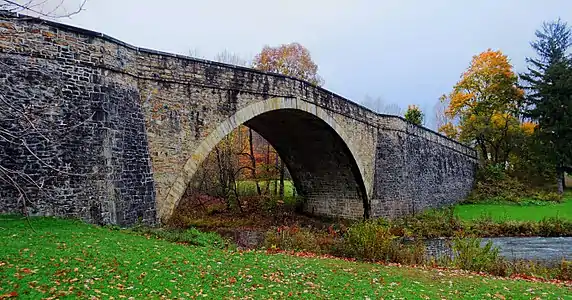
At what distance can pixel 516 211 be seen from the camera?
21078 millimetres

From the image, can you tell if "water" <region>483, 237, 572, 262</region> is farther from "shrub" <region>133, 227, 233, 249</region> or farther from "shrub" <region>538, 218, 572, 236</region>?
"shrub" <region>133, 227, 233, 249</region>

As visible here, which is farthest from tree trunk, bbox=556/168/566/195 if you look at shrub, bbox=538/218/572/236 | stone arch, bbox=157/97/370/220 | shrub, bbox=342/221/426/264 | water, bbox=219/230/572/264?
shrub, bbox=342/221/426/264

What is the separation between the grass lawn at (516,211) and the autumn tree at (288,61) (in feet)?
40.4

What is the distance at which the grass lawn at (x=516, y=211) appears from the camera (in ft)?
62.1

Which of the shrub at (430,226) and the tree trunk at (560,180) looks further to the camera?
the tree trunk at (560,180)

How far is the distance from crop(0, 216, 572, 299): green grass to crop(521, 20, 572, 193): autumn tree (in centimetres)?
2239

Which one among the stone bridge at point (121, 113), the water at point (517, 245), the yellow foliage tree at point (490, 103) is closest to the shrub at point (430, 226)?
the water at point (517, 245)

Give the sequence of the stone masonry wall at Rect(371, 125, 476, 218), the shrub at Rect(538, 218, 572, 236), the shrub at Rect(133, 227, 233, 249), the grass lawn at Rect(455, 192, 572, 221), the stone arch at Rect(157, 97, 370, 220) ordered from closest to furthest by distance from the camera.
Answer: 1. the shrub at Rect(133, 227, 233, 249)
2. the stone arch at Rect(157, 97, 370, 220)
3. the shrub at Rect(538, 218, 572, 236)
4. the grass lawn at Rect(455, 192, 572, 221)
5. the stone masonry wall at Rect(371, 125, 476, 218)

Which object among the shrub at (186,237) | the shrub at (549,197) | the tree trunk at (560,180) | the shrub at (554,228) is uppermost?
the tree trunk at (560,180)

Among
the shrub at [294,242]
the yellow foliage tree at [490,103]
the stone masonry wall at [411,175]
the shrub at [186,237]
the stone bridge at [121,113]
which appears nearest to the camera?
the stone bridge at [121,113]

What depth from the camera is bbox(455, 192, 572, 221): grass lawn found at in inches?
745

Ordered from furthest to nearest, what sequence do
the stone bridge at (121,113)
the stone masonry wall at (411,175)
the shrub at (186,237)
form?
the stone masonry wall at (411,175) < the shrub at (186,237) < the stone bridge at (121,113)

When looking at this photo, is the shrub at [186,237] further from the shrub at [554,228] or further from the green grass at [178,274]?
the shrub at [554,228]

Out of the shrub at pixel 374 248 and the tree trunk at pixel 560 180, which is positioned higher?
the tree trunk at pixel 560 180
